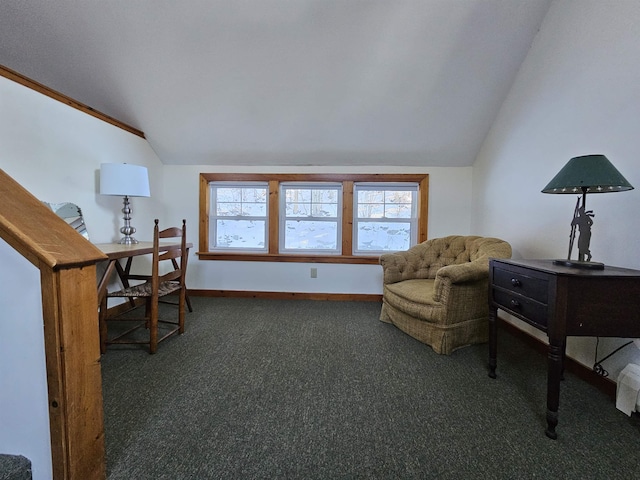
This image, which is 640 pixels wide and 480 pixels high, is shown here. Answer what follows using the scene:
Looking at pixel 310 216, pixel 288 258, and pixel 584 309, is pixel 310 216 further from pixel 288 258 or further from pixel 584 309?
pixel 584 309

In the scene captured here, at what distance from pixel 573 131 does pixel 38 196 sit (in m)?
3.76

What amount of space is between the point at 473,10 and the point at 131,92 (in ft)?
9.62

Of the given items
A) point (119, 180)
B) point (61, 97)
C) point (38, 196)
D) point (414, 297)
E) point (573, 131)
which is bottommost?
point (414, 297)

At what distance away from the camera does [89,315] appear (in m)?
0.85

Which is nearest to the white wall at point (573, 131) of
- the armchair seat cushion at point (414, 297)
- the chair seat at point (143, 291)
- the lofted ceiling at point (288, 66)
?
the lofted ceiling at point (288, 66)

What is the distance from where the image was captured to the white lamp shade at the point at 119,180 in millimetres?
2262

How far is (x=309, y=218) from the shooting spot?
11.4ft

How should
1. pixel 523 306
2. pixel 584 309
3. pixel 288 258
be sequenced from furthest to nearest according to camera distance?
pixel 288 258 → pixel 523 306 → pixel 584 309

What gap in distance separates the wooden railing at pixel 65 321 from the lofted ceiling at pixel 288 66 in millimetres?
1951

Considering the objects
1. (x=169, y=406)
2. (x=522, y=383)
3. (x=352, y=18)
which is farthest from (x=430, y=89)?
(x=169, y=406)

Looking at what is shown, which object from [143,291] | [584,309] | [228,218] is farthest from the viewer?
[228,218]

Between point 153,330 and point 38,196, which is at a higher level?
point 38,196

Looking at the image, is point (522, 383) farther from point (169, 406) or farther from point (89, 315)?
point (89, 315)

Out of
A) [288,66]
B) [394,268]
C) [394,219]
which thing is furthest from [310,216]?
[288,66]
